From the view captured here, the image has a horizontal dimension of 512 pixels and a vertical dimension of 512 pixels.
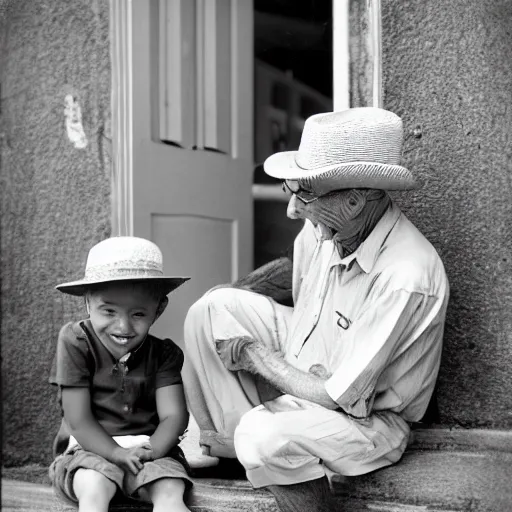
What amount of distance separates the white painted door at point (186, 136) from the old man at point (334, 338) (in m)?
0.96

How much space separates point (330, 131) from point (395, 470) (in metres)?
1.08

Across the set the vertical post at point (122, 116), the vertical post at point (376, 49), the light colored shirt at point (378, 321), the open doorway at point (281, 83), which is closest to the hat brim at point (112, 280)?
the light colored shirt at point (378, 321)

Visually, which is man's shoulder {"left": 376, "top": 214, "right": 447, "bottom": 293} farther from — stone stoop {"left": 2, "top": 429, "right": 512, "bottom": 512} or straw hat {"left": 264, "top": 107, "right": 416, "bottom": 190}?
stone stoop {"left": 2, "top": 429, "right": 512, "bottom": 512}

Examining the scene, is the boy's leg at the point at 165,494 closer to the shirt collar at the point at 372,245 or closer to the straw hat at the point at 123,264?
the straw hat at the point at 123,264

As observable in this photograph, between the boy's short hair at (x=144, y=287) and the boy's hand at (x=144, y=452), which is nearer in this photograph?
the boy's hand at (x=144, y=452)

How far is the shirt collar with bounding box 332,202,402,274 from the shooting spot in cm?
368

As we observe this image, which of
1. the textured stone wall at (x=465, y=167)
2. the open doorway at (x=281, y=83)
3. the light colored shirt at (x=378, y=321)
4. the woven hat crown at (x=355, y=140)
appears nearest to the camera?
the light colored shirt at (x=378, y=321)

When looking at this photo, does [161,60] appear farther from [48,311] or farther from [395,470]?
[395,470]

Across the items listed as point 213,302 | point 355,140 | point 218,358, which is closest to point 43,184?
point 213,302

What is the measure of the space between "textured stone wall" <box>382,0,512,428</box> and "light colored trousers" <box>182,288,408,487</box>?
1.49ft

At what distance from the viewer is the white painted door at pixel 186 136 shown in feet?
15.7

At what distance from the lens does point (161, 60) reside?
5008mm

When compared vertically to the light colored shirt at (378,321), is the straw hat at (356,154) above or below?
above

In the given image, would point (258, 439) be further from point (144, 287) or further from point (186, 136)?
point (186, 136)
